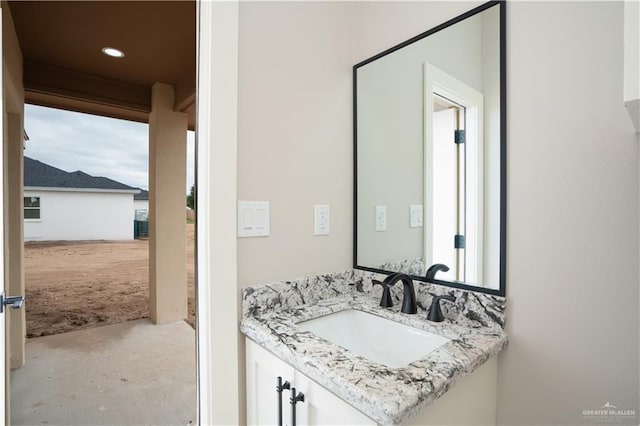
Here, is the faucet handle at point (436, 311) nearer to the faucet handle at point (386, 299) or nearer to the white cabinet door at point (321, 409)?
the faucet handle at point (386, 299)

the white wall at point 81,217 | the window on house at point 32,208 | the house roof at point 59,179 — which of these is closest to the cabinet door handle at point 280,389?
the house roof at point 59,179

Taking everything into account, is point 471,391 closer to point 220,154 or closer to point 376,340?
point 376,340

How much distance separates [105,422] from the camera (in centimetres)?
192

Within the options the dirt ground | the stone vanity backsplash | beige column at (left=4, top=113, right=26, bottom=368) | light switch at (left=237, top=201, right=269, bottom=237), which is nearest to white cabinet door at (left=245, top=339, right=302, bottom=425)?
the stone vanity backsplash

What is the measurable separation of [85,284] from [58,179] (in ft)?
4.30

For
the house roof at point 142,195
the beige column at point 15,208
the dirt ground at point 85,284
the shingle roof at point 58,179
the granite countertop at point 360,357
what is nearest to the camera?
the granite countertop at point 360,357

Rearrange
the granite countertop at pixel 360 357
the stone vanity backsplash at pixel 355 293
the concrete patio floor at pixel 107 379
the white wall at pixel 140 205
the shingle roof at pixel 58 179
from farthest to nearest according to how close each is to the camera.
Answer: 1. the white wall at pixel 140 205
2. the shingle roof at pixel 58 179
3. the concrete patio floor at pixel 107 379
4. the stone vanity backsplash at pixel 355 293
5. the granite countertop at pixel 360 357

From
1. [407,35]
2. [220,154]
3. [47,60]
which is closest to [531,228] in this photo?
[407,35]

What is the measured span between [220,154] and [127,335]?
10.1ft

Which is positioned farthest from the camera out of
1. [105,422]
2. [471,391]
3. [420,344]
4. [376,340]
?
[105,422]

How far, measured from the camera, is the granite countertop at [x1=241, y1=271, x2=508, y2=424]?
630mm

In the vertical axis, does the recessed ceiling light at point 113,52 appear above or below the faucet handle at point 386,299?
above

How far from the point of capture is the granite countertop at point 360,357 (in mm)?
630

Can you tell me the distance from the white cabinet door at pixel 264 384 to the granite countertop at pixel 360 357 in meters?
0.04
